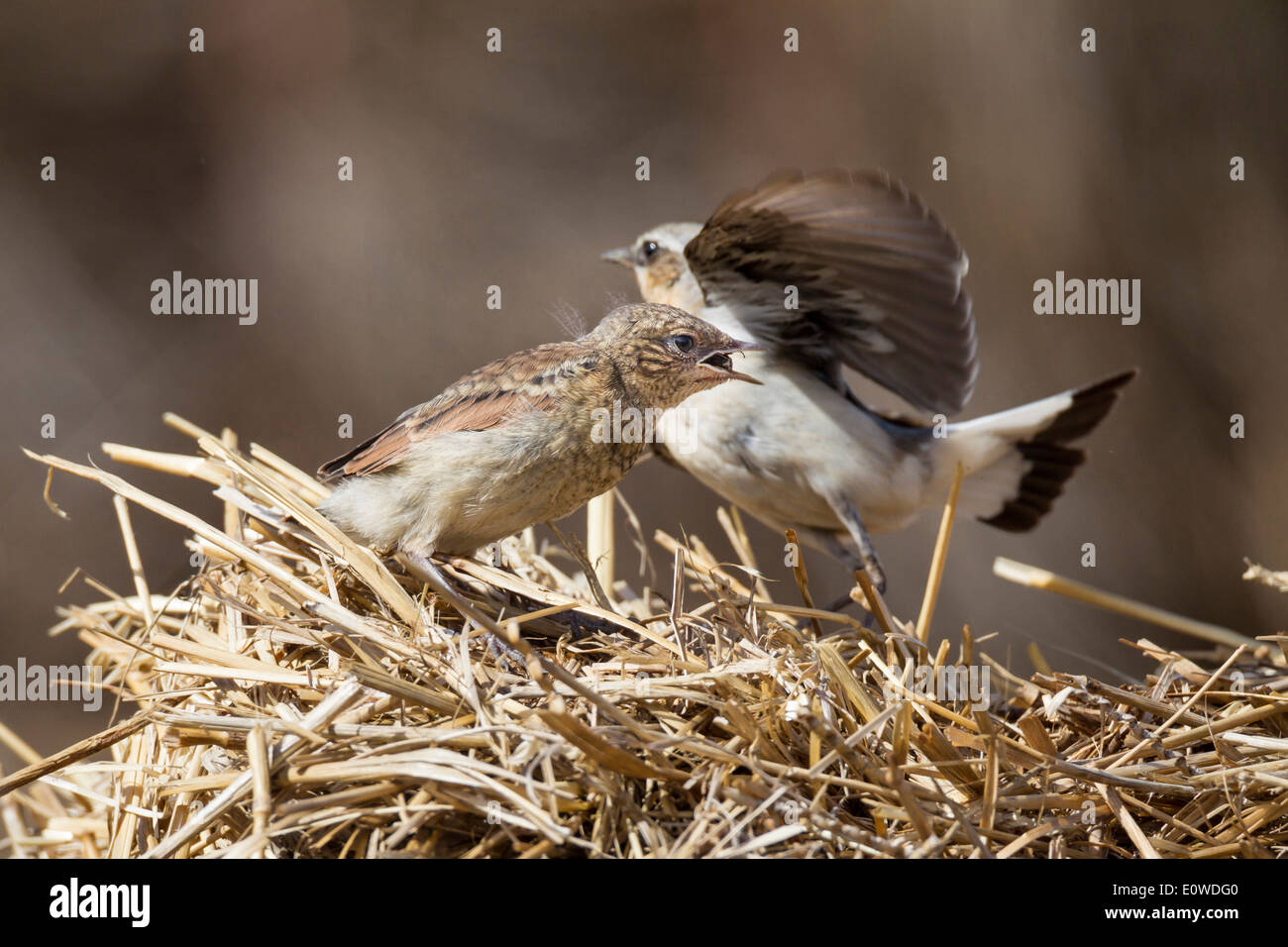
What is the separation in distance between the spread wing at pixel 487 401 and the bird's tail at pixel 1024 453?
1621mm

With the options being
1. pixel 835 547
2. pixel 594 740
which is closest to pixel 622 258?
pixel 835 547

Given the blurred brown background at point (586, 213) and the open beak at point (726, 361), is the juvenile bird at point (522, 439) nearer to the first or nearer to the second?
the open beak at point (726, 361)

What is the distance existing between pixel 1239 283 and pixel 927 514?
1.73 metres

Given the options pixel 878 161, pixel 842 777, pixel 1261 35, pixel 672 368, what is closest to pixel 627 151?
pixel 878 161

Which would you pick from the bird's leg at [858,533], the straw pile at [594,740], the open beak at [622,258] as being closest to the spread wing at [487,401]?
the straw pile at [594,740]

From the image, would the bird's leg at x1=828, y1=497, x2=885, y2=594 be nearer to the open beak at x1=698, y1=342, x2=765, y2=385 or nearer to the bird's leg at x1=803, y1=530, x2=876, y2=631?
the bird's leg at x1=803, y1=530, x2=876, y2=631

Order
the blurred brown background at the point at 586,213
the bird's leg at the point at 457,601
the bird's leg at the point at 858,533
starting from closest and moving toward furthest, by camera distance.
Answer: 1. the bird's leg at the point at 457,601
2. the bird's leg at the point at 858,533
3. the blurred brown background at the point at 586,213

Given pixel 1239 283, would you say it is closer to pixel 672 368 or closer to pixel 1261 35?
pixel 1261 35

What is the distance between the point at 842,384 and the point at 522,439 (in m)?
1.63

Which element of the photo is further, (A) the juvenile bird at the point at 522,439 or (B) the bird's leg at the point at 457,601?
(A) the juvenile bird at the point at 522,439

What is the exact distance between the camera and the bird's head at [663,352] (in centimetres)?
238

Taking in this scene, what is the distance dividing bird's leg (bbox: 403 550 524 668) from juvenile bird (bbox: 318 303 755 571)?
0.04 ft

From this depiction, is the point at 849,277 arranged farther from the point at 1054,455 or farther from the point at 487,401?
the point at 487,401

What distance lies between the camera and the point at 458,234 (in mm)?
5438
